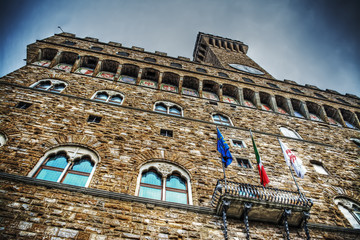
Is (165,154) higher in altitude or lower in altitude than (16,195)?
higher

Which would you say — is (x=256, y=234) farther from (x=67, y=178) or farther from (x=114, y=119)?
(x=114, y=119)

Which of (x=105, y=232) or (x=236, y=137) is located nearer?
(x=105, y=232)

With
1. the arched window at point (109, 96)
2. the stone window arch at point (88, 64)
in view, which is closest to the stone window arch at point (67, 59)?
the stone window arch at point (88, 64)

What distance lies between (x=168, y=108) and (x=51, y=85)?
5413mm

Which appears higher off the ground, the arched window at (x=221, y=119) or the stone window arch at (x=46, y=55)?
the stone window arch at (x=46, y=55)

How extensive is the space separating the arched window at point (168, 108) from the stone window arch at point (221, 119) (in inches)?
69.0

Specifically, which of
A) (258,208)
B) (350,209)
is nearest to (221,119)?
(350,209)

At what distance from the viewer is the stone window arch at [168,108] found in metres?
11.4

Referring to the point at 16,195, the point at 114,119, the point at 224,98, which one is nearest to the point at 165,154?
the point at 114,119

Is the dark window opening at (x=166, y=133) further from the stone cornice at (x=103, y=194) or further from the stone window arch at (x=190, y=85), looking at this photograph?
the stone window arch at (x=190, y=85)

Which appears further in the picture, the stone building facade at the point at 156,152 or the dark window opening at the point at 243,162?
the dark window opening at the point at 243,162

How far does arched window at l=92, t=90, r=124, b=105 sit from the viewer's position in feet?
36.3

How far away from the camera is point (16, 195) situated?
5555 millimetres

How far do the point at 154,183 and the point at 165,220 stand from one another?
138cm
